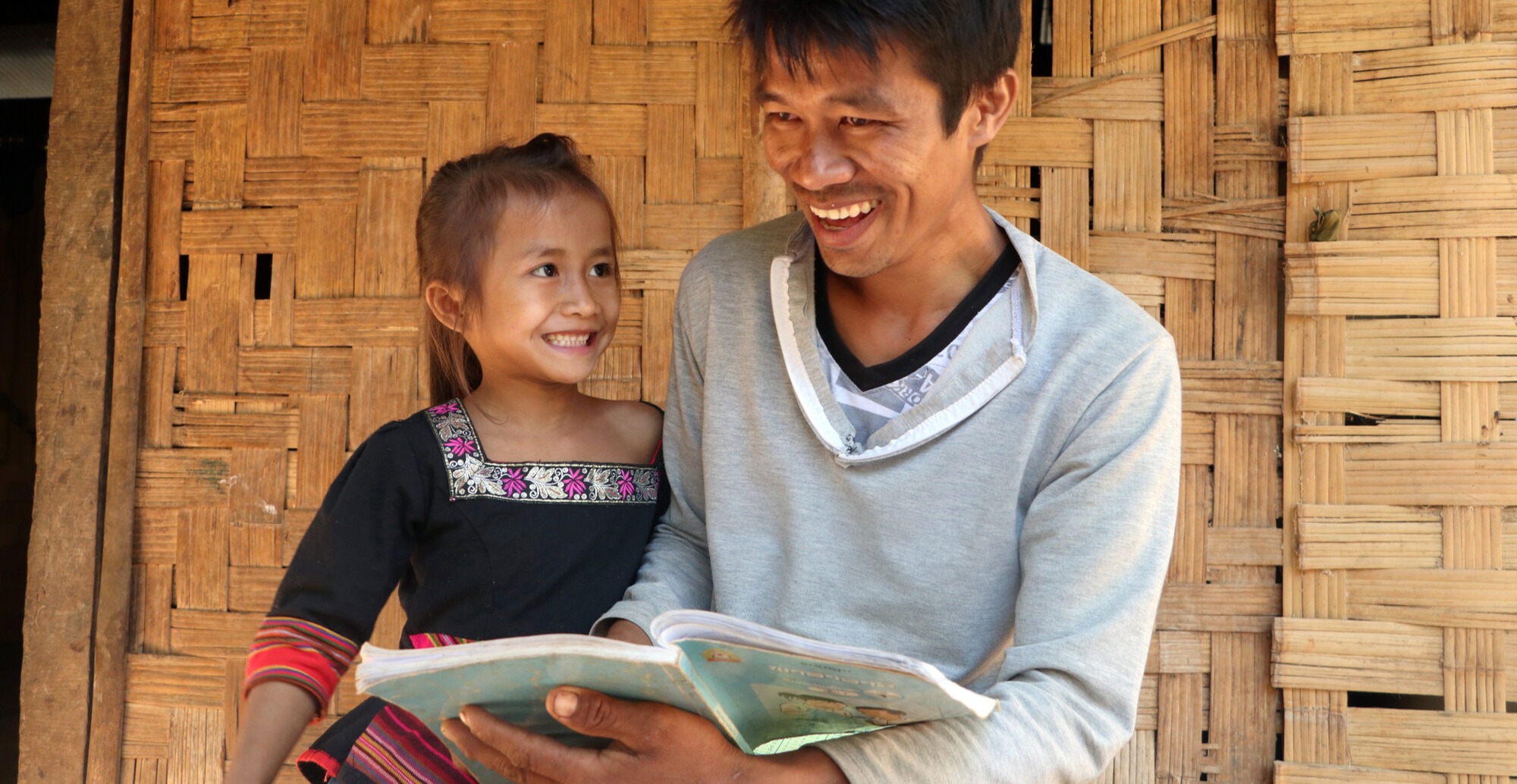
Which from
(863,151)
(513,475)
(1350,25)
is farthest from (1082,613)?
(1350,25)

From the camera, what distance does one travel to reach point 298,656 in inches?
60.8

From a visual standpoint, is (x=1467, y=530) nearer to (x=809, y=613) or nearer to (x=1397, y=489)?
(x=1397, y=489)

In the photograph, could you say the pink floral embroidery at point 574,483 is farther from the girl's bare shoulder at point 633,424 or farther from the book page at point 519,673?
the book page at point 519,673

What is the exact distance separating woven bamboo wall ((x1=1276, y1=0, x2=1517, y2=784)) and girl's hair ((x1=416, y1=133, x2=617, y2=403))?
1.31 meters

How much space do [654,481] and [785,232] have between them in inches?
17.6

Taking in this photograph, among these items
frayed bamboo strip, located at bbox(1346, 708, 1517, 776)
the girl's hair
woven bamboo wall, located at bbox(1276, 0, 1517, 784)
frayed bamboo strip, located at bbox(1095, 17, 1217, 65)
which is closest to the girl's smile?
the girl's hair

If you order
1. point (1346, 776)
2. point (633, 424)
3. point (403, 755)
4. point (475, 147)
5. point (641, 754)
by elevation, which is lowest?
point (1346, 776)

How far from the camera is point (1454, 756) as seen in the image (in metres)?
2.00

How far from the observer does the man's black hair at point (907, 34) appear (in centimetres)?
139

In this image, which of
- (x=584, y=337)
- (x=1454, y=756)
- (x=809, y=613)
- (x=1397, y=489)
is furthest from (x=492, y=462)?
(x=1454, y=756)

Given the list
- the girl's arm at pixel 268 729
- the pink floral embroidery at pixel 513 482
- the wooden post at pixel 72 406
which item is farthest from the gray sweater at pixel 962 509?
the wooden post at pixel 72 406

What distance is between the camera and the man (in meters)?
1.27

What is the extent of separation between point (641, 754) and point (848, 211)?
74cm

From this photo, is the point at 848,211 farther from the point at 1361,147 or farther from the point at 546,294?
the point at 1361,147
